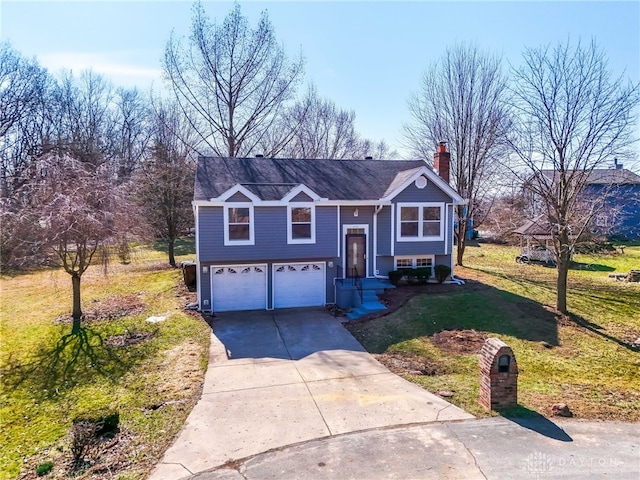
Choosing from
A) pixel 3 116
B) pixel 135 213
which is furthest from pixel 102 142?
pixel 135 213

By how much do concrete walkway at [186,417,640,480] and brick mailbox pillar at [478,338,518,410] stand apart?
451 mm

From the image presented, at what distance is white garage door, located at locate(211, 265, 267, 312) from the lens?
15.2 metres

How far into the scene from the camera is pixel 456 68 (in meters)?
23.8

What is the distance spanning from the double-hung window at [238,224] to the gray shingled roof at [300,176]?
0.84m

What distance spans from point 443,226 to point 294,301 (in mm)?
7282

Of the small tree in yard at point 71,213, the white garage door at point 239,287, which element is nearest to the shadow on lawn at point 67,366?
the small tree in yard at point 71,213

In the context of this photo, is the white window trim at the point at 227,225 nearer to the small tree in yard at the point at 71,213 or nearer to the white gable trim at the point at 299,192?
the white gable trim at the point at 299,192

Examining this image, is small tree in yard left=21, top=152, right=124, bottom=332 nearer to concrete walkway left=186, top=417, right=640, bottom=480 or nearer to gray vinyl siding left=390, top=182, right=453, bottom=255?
concrete walkway left=186, top=417, right=640, bottom=480

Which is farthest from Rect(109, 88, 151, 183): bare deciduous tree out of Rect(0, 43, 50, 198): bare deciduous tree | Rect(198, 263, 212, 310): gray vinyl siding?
Rect(198, 263, 212, 310): gray vinyl siding

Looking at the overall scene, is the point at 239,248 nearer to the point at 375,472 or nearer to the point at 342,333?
the point at 342,333

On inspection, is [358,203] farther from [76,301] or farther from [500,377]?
[76,301]

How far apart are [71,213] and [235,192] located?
5169 mm

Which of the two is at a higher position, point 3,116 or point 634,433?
point 3,116

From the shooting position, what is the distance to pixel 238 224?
14.8m
